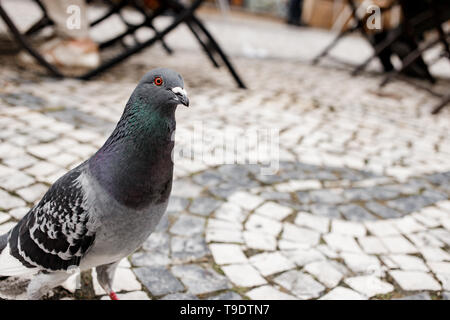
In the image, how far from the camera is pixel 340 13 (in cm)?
1864

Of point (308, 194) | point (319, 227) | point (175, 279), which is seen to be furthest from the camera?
point (308, 194)

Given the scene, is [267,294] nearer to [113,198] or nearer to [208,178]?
[113,198]

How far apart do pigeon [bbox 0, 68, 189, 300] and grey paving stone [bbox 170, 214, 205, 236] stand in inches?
40.7

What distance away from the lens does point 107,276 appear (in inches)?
82.7

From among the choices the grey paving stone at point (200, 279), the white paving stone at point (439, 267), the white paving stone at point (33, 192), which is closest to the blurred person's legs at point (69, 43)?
the white paving stone at point (33, 192)

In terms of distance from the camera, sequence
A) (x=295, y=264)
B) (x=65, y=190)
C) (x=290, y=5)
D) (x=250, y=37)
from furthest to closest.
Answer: (x=290, y=5), (x=250, y=37), (x=295, y=264), (x=65, y=190)

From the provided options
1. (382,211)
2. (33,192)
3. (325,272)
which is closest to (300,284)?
(325,272)

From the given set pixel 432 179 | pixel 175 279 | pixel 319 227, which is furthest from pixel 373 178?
pixel 175 279

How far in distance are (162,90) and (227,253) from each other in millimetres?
1450

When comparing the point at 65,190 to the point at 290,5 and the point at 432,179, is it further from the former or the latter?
the point at 290,5

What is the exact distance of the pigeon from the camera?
5.44 ft

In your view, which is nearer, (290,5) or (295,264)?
(295,264)

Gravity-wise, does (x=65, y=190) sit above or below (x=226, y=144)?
above
